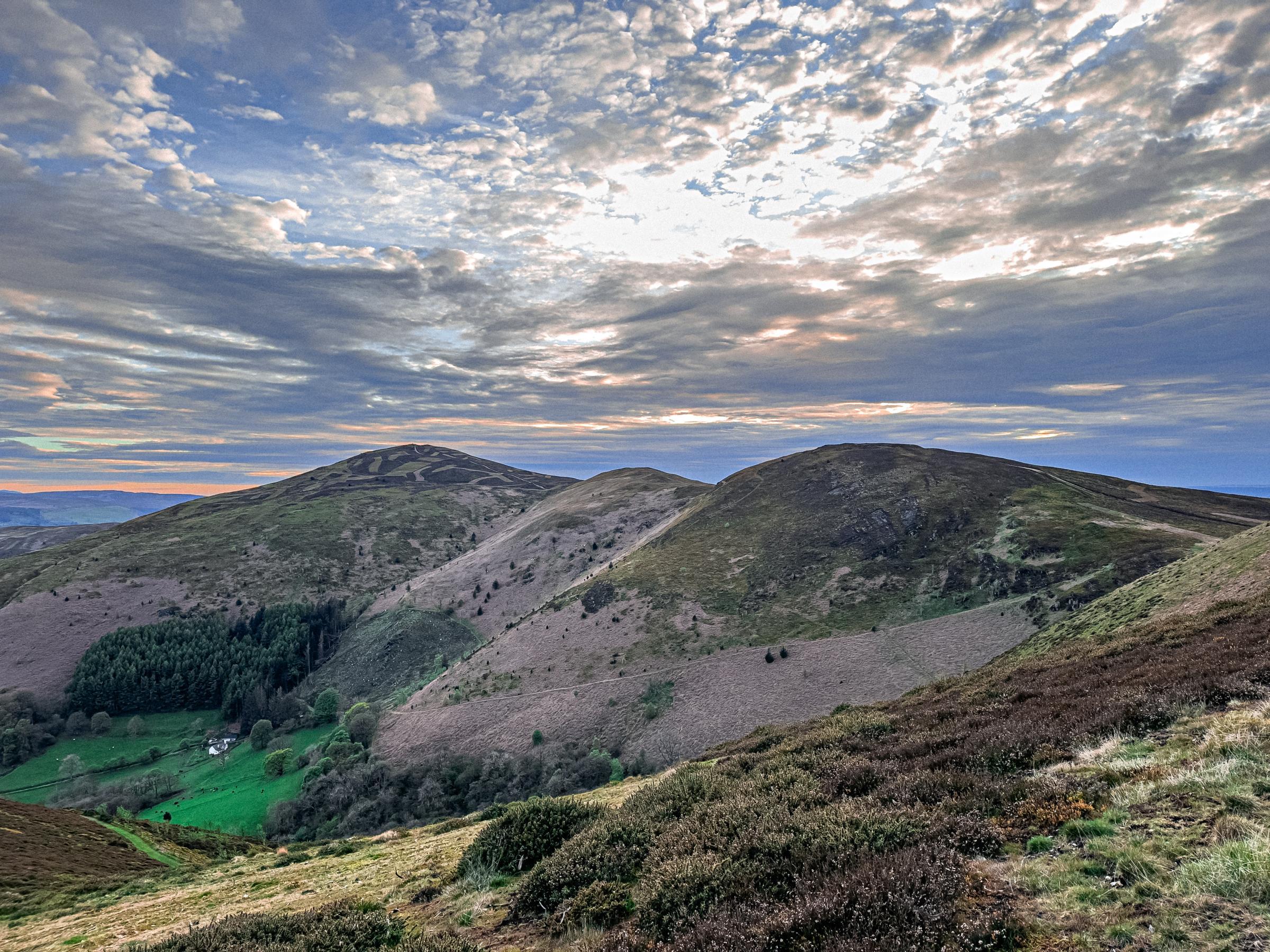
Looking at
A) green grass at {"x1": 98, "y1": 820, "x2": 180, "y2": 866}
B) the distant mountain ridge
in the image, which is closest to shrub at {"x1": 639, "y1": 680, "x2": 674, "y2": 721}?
the distant mountain ridge

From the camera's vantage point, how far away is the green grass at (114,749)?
291 ft

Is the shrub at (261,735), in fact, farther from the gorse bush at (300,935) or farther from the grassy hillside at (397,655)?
the gorse bush at (300,935)

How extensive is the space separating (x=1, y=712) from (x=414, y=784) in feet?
338

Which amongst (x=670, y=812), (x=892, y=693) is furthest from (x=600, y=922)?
(x=892, y=693)

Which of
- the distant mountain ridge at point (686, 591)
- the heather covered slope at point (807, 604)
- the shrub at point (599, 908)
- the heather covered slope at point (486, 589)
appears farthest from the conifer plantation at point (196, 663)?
the shrub at point (599, 908)

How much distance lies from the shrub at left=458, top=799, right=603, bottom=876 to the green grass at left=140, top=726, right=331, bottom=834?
68.7 metres

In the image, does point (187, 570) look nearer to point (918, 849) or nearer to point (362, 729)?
point (362, 729)

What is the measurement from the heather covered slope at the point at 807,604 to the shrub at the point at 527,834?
45.4 metres

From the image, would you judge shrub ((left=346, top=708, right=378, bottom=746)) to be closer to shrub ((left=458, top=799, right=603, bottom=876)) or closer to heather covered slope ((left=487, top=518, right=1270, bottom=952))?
shrub ((left=458, top=799, right=603, bottom=876))

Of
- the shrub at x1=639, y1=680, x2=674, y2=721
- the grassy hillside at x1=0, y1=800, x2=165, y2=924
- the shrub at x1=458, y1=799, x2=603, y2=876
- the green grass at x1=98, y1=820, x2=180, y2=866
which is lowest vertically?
the shrub at x1=639, y1=680, x2=674, y2=721

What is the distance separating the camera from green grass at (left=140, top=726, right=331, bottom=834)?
68312 millimetres

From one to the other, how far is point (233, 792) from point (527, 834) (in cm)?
9225

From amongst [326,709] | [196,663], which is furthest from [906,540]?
[196,663]

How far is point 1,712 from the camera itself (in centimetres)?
10038
